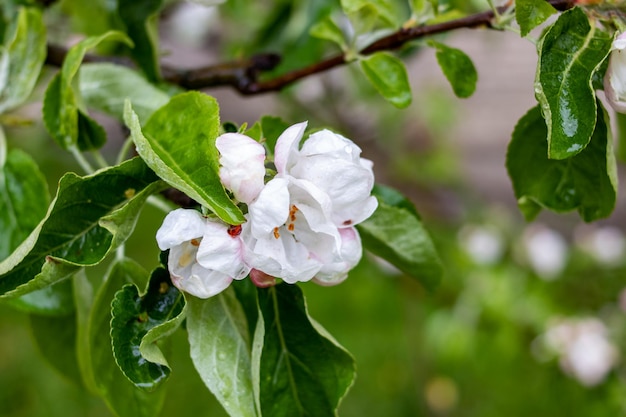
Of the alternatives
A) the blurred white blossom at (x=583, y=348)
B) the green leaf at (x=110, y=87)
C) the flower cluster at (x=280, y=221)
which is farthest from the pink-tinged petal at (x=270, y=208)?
the blurred white blossom at (x=583, y=348)

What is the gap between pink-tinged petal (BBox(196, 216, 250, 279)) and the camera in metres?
0.36

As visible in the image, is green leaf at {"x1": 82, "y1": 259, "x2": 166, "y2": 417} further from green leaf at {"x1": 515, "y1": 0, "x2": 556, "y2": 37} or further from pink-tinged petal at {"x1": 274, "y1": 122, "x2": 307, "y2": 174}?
green leaf at {"x1": 515, "y1": 0, "x2": 556, "y2": 37}

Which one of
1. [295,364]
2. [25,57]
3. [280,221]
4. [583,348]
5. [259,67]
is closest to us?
[280,221]

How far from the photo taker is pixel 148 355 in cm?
37

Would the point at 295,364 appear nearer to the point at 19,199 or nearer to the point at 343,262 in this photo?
the point at 343,262

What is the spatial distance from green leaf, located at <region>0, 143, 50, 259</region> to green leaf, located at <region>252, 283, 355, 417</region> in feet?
0.68

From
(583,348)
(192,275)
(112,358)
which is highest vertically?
(192,275)

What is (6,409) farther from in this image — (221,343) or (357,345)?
(221,343)

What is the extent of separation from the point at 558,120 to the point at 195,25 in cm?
120

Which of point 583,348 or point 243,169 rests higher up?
point 243,169

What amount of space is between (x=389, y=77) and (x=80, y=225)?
243mm

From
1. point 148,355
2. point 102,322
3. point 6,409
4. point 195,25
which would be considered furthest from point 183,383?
point 148,355

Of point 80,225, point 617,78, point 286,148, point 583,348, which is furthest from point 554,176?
point 583,348

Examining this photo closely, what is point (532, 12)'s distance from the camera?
0.41 metres
